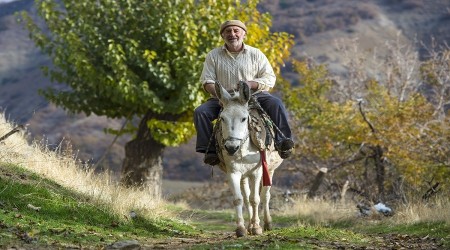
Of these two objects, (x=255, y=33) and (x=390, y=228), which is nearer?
(x=390, y=228)

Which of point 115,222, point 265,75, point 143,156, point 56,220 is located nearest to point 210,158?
point 265,75

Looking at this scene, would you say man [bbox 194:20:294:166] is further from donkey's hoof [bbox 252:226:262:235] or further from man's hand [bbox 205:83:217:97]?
donkey's hoof [bbox 252:226:262:235]

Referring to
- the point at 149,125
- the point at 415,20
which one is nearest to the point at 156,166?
the point at 149,125

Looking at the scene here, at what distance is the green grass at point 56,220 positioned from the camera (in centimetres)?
840

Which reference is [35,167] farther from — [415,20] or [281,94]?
[415,20]

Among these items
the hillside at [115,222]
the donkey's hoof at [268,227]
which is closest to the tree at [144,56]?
the hillside at [115,222]

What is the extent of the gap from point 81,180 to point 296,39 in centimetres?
8319

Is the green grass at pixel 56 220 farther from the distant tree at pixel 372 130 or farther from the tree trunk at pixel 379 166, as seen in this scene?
the tree trunk at pixel 379 166

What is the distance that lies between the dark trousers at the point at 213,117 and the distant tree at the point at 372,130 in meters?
7.63

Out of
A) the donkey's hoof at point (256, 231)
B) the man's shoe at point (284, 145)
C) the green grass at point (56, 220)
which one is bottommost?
the donkey's hoof at point (256, 231)

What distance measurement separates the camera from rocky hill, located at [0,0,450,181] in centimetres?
8025

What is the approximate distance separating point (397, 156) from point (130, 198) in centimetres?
988

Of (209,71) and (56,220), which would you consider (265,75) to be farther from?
(56,220)

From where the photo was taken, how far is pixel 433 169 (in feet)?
59.5
